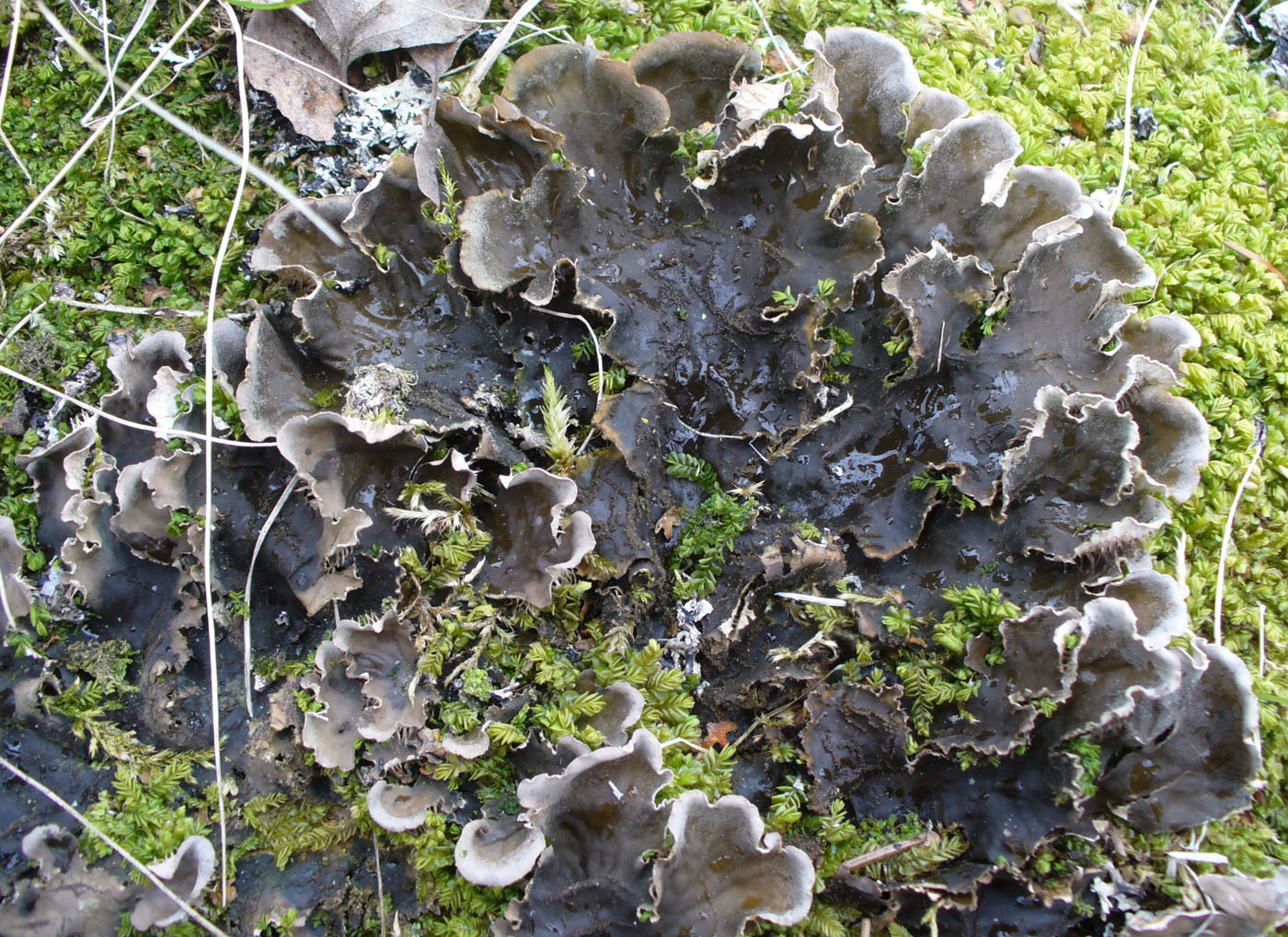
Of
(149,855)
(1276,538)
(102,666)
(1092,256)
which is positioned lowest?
(149,855)

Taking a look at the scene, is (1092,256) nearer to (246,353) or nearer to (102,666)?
(246,353)

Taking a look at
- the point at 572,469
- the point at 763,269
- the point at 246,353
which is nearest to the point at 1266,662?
the point at 763,269

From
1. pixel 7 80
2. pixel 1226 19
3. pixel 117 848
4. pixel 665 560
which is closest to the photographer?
pixel 117 848

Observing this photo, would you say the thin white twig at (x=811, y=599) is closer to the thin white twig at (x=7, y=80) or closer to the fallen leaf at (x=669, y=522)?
the fallen leaf at (x=669, y=522)

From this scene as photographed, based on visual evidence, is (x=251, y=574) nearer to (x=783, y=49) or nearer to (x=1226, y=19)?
(x=783, y=49)

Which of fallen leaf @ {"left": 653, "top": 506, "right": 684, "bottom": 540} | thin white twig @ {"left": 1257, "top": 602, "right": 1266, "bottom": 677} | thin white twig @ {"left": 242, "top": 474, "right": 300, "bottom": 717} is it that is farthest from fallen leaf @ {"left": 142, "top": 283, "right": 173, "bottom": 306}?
thin white twig @ {"left": 1257, "top": 602, "right": 1266, "bottom": 677}

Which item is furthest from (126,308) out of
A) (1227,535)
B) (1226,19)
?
(1226,19)

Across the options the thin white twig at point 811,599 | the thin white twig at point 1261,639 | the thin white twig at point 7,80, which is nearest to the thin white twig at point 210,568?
the thin white twig at point 7,80
